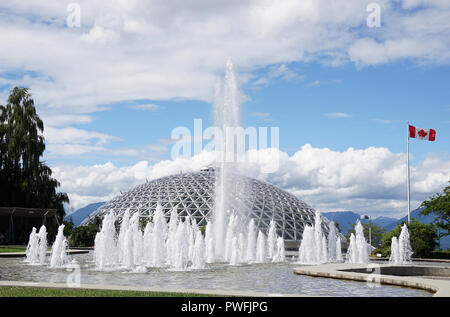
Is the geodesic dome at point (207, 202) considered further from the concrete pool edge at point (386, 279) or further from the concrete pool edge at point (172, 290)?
the concrete pool edge at point (172, 290)

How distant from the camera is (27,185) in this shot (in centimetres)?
4178

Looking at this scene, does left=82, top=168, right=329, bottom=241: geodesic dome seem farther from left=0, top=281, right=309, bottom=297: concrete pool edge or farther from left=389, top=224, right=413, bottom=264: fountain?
left=0, top=281, right=309, bottom=297: concrete pool edge

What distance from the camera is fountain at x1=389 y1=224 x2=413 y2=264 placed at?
30.5 meters

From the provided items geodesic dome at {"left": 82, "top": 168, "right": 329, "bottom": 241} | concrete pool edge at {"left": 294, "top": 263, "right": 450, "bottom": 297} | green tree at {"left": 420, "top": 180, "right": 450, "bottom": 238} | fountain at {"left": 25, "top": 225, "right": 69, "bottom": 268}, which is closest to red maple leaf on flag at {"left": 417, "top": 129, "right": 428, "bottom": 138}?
green tree at {"left": 420, "top": 180, "right": 450, "bottom": 238}

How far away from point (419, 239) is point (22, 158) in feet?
105

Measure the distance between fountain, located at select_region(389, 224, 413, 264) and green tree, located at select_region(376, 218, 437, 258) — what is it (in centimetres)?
71

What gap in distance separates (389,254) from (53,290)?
26402mm

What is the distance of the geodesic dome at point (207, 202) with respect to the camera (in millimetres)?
53688

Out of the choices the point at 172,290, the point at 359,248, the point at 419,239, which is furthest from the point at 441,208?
the point at 172,290

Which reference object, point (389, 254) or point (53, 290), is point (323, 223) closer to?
point (389, 254)

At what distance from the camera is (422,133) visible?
40281mm

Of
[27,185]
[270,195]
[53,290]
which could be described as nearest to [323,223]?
[270,195]

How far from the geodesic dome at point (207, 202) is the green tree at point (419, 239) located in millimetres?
17633

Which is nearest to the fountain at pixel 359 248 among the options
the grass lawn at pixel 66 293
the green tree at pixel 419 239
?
the green tree at pixel 419 239
